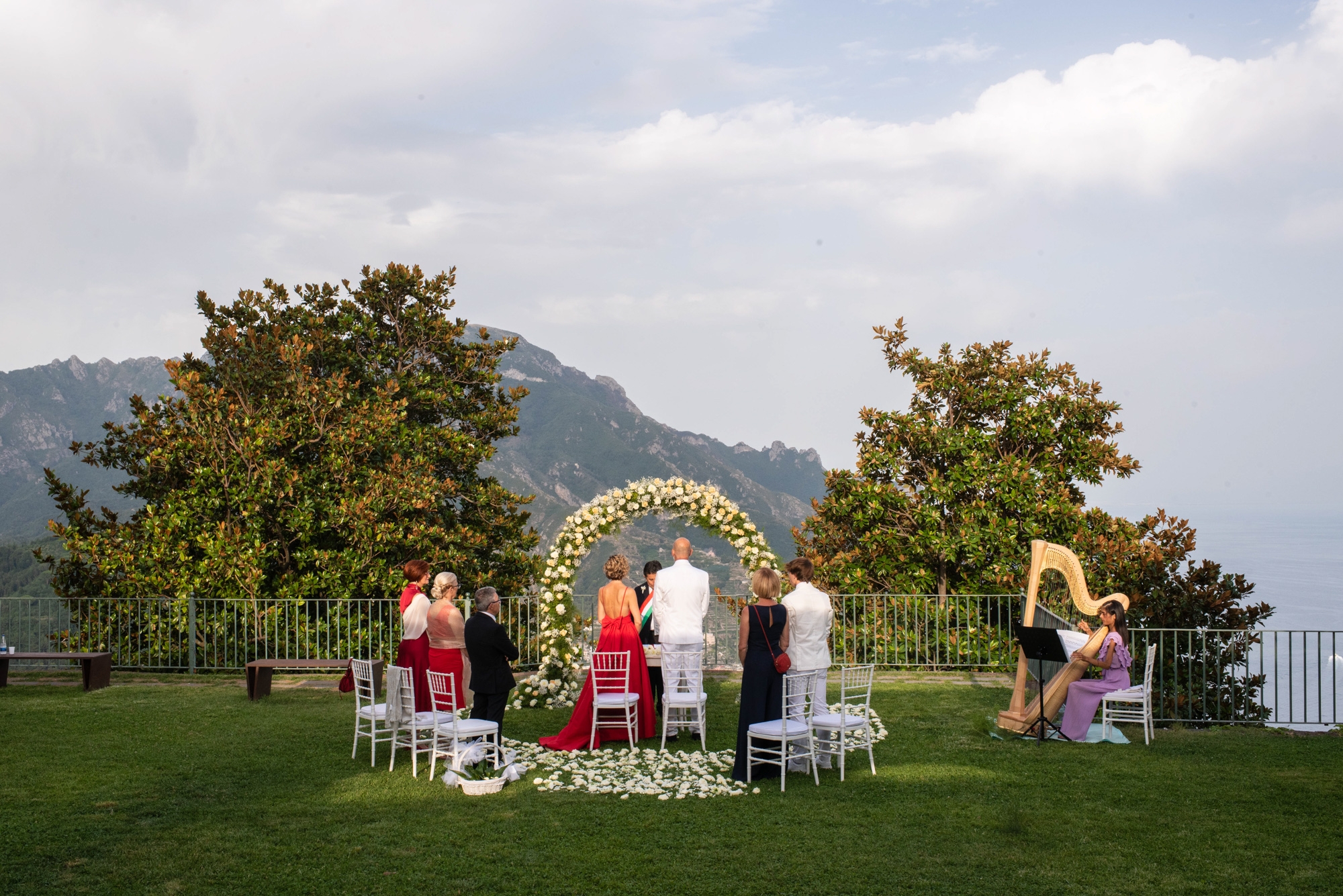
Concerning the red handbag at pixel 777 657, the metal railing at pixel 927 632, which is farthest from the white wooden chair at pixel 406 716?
the metal railing at pixel 927 632

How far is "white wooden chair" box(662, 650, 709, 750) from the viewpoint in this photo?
926cm

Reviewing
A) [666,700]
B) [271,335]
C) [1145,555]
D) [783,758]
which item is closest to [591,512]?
[666,700]

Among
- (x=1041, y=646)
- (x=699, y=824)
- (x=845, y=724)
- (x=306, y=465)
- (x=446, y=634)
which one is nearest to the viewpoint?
(x=699, y=824)

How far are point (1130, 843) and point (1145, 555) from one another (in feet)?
21.9

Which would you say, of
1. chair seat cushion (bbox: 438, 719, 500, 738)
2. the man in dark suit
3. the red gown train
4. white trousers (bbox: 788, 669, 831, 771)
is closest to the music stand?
white trousers (bbox: 788, 669, 831, 771)

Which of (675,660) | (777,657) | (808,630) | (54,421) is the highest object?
(54,421)

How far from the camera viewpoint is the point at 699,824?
6895 mm

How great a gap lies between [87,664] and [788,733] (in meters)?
10.4

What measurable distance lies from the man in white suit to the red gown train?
35 centimetres

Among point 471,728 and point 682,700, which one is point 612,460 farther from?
point 471,728

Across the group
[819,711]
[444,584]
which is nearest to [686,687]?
[819,711]

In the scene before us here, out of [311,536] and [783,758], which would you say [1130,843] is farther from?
[311,536]

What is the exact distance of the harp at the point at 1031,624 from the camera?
9.48m

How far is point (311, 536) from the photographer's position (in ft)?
54.3
